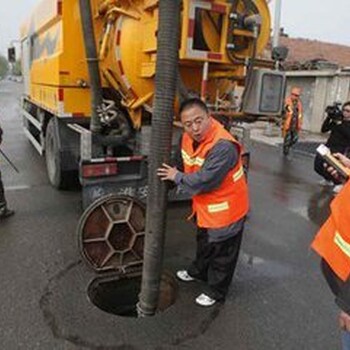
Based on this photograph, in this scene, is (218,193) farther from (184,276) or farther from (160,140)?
(184,276)

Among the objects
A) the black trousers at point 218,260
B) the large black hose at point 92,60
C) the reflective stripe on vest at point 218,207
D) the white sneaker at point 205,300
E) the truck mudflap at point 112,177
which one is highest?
the large black hose at point 92,60

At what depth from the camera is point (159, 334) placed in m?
3.04

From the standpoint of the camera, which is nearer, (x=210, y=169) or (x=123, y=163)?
(x=210, y=169)

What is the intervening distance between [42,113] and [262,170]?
13.7 ft

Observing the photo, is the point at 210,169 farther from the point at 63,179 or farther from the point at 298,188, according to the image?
the point at 298,188

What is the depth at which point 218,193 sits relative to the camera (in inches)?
125

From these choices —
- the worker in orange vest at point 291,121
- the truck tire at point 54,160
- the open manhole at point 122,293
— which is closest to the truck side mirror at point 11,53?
the truck tire at point 54,160

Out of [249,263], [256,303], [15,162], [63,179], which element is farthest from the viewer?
[15,162]

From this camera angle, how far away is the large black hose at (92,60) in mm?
4371

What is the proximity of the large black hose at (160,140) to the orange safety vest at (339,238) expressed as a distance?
50.1 inches

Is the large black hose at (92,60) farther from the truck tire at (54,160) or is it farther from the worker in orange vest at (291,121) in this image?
the worker in orange vest at (291,121)

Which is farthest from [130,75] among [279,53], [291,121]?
[291,121]

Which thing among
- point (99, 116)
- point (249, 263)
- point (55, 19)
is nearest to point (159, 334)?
point (249, 263)

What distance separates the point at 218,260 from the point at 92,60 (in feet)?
8.30
